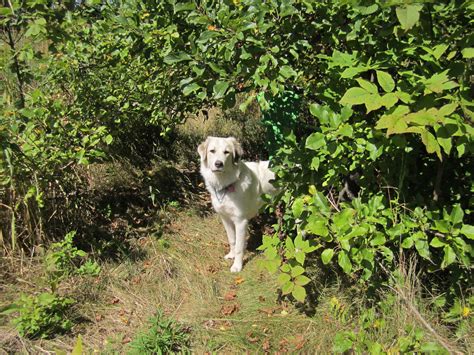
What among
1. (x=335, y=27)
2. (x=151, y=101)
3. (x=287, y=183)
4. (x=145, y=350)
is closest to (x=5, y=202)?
(x=151, y=101)

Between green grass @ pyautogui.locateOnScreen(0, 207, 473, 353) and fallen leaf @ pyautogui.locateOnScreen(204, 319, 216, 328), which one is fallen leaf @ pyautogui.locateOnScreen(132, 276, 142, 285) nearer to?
green grass @ pyautogui.locateOnScreen(0, 207, 473, 353)

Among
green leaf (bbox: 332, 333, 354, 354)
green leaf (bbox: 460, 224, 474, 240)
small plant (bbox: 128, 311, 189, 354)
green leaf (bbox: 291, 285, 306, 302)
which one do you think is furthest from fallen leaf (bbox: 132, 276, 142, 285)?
green leaf (bbox: 460, 224, 474, 240)

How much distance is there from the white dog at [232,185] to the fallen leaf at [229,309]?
23.7 inches

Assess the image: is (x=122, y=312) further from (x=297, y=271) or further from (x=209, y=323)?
(x=297, y=271)

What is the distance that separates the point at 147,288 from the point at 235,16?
2472 mm

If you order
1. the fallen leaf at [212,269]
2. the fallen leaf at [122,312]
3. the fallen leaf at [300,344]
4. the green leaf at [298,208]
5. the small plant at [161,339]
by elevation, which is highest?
the green leaf at [298,208]

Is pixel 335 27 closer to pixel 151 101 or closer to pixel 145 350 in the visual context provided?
pixel 151 101

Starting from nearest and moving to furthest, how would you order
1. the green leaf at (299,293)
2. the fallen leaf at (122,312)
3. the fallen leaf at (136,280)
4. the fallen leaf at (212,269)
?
the green leaf at (299,293) < the fallen leaf at (122,312) < the fallen leaf at (136,280) < the fallen leaf at (212,269)

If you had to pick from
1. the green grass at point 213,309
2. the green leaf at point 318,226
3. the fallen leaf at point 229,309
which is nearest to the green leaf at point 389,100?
the green leaf at point 318,226

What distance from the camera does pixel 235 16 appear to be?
2141mm

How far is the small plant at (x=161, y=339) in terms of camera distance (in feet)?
9.09

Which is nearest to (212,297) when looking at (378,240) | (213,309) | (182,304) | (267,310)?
(213,309)

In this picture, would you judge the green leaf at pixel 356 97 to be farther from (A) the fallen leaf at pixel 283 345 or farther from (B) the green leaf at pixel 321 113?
(A) the fallen leaf at pixel 283 345

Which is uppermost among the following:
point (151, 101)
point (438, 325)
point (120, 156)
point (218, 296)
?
point (151, 101)
